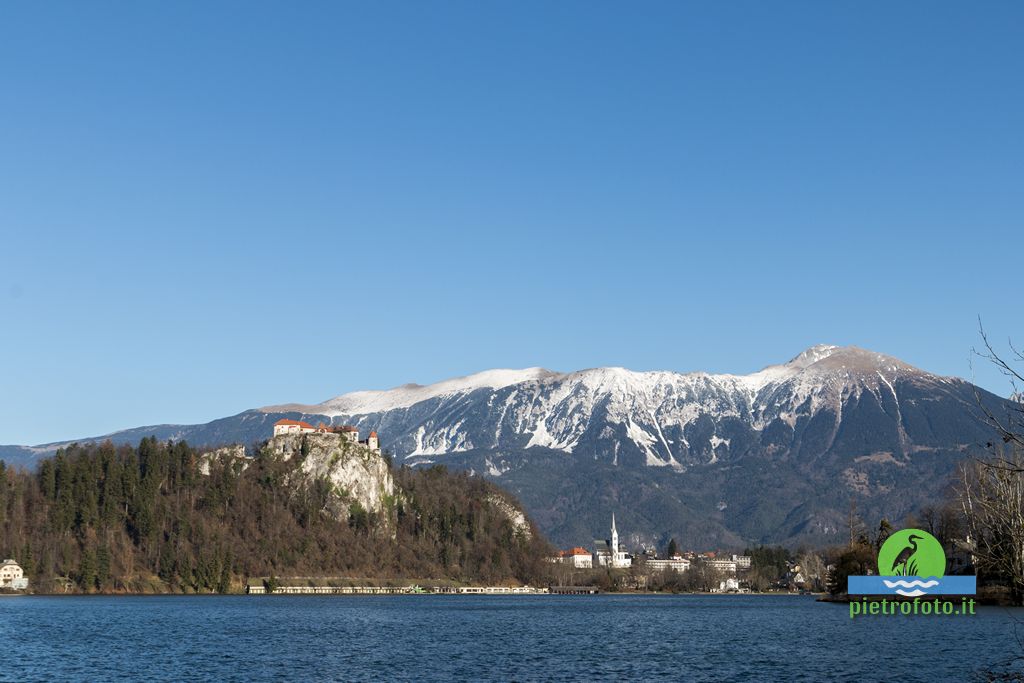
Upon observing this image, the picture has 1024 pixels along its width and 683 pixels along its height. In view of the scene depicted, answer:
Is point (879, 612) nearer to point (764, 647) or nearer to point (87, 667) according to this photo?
point (764, 647)

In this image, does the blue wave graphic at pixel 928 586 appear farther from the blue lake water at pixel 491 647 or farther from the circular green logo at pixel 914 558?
the blue lake water at pixel 491 647

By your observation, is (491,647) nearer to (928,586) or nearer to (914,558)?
(928,586)

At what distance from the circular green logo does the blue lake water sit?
21.6 feet

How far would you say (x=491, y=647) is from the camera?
101875 mm

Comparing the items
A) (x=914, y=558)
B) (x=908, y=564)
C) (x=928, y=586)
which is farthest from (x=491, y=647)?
(x=908, y=564)

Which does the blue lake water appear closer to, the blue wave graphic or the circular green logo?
the blue wave graphic

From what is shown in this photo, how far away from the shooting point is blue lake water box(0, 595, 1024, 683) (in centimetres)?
7731

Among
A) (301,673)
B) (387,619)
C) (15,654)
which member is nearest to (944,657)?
(301,673)

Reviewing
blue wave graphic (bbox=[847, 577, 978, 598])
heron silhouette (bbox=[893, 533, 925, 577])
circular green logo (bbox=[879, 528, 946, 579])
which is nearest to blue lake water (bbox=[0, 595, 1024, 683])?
blue wave graphic (bbox=[847, 577, 978, 598])

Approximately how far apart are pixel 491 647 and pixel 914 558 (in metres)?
68.5

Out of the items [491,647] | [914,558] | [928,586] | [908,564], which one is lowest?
[491,647]

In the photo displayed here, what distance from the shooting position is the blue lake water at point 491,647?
77.3 meters

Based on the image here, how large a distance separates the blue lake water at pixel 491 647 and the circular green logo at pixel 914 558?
6.60 metres

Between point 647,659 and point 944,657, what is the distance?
2196cm
